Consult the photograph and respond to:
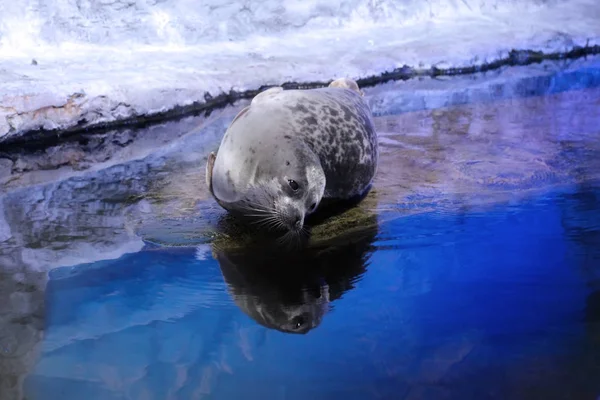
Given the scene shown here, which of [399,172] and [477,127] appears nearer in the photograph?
[399,172]

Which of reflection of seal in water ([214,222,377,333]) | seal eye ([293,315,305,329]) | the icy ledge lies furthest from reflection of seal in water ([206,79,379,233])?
the icy ledge

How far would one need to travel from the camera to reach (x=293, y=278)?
92.0 inches

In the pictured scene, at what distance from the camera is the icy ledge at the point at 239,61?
5.54 meters

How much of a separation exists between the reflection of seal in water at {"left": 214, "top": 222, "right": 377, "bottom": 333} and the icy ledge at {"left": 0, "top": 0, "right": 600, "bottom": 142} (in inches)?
136

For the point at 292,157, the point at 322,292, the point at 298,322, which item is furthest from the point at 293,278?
the point at 292,157

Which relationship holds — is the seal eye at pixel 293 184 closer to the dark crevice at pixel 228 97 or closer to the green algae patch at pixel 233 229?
the green algae patch at pixel 233 229

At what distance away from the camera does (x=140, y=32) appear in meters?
8.66

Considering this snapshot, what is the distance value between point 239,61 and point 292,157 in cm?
555

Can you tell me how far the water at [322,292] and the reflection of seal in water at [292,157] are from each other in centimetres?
20

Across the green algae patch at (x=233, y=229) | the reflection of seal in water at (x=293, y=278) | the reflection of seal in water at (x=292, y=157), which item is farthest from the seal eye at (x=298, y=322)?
the green algae patch at (x=233, y=229)

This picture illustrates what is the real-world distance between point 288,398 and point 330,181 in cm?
147

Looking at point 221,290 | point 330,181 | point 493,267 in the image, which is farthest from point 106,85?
point 493,267

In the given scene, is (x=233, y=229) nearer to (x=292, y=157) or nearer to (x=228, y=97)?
(x=292, y=157)

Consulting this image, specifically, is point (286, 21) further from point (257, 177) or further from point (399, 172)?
point (257, 177)
